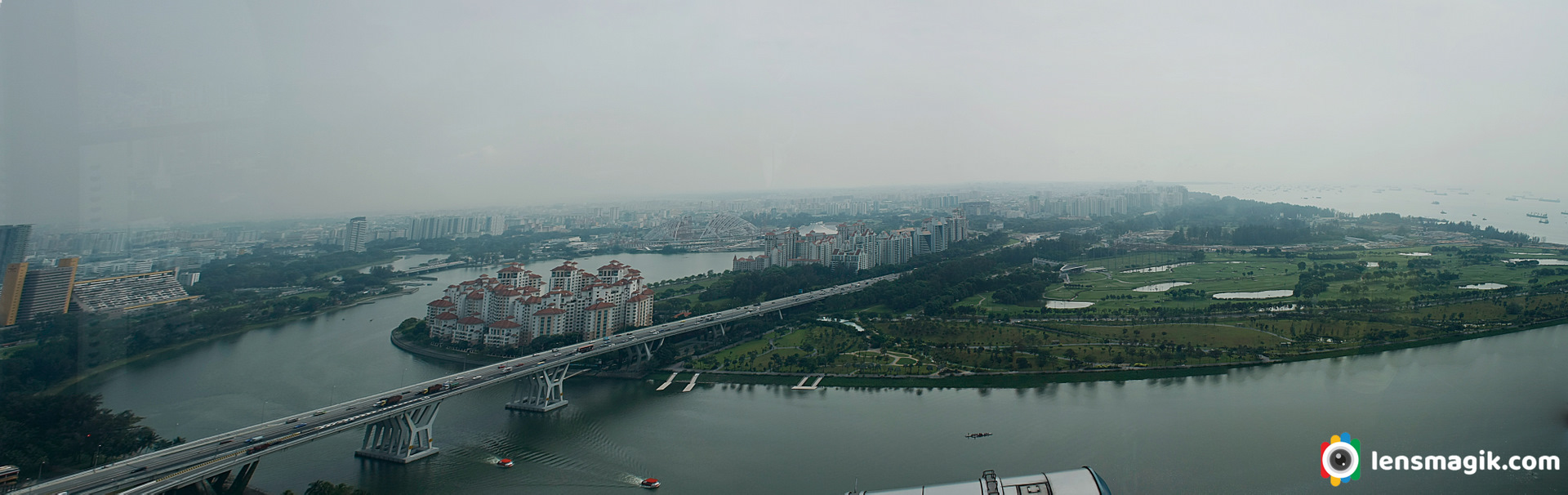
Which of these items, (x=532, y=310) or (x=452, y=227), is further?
(x=452, y=227)

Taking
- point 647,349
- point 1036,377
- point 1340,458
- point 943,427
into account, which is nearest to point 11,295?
point 647,349

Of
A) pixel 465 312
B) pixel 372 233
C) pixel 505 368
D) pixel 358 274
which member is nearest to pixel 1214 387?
pixel 505 368

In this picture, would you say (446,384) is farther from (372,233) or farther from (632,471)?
(372,233)

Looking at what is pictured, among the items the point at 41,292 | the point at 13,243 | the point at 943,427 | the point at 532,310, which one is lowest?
the point at 943,427

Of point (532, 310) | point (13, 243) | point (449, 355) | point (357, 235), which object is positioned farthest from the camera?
point (357, 235)

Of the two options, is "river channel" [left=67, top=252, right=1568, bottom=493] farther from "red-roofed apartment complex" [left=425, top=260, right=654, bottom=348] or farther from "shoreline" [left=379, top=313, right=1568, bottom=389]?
"red-roofed apartment complex" [left=425, top=260, right=654, bottom=348]

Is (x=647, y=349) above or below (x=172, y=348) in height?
above

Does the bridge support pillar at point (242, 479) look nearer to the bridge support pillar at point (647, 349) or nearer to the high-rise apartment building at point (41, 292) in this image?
the bridge support pillar at point (647, 349)

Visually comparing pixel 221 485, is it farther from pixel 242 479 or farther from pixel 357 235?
pixel 357 235
